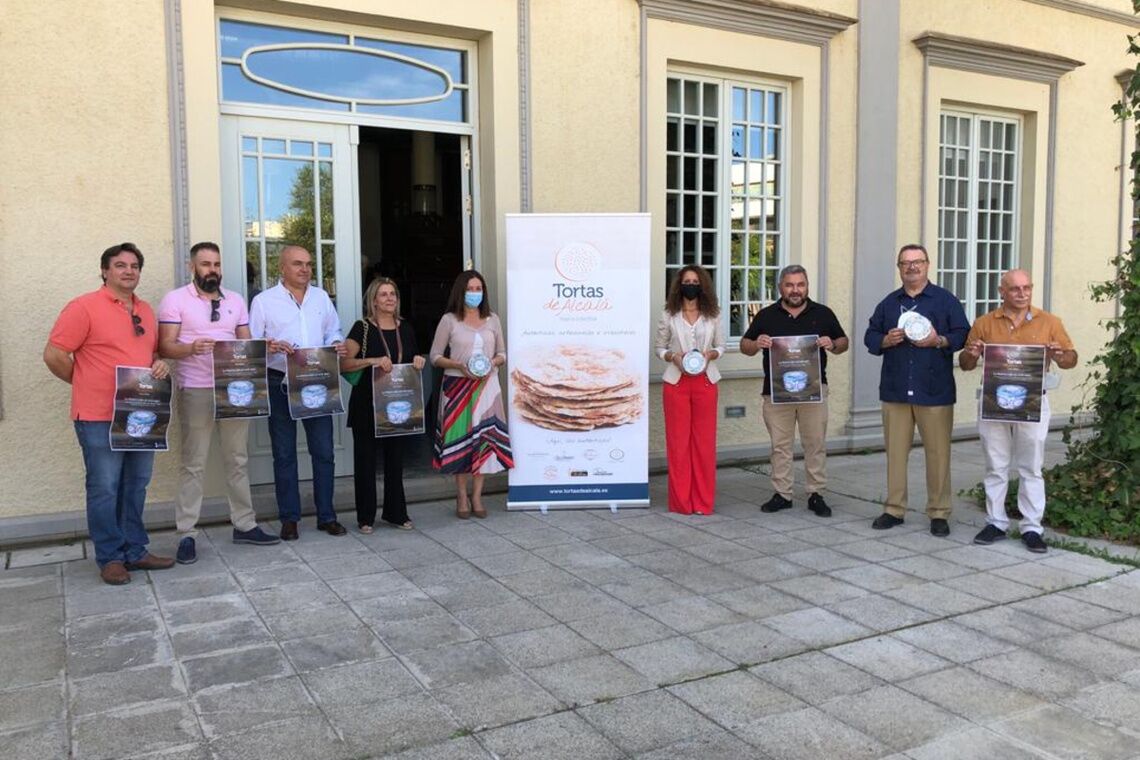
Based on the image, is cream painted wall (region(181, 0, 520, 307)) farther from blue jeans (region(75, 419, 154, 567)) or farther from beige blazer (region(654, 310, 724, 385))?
→ blue jeans (region(75, 419, 154, 567))

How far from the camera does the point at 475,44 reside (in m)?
7.22

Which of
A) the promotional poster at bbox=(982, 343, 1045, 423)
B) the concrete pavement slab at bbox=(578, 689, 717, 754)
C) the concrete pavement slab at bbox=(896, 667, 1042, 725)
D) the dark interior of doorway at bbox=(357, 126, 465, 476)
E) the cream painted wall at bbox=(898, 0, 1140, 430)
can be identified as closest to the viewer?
the concrete pavement slab at bbox=(578, 689, 717, 754)

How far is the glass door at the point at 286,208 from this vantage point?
6.47m

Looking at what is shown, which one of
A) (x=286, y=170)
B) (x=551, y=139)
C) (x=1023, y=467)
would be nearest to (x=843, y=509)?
(x=1023, y=467)

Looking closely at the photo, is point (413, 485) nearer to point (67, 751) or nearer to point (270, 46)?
point (270, 46)

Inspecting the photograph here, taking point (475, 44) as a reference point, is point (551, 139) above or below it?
below

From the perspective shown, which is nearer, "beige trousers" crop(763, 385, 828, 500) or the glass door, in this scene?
the glass door

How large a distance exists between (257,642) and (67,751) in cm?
105

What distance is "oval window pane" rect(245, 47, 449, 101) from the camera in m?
6.58

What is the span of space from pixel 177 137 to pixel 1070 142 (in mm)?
9759

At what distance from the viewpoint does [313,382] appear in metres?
5.75

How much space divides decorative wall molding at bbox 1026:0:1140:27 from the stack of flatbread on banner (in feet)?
23.9

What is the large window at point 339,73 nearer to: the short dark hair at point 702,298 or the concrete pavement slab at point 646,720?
the short dark hair at point 702,298

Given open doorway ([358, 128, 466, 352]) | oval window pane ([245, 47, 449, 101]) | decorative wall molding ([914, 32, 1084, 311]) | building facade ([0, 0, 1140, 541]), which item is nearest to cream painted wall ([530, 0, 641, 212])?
building facade ([0, 0, 1140, 541])
